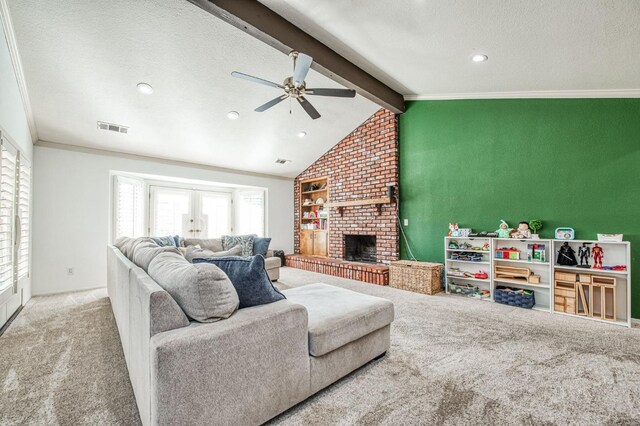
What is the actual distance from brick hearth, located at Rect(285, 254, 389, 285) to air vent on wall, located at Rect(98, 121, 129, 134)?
13.9ft

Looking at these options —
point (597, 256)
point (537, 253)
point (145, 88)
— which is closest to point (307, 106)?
point (145, 88)

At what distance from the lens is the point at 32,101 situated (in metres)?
3.69

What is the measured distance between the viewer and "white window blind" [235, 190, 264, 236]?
7336 mm

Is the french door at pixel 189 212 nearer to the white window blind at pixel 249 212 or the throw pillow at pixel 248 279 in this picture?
the white window blind at pixel 249 212

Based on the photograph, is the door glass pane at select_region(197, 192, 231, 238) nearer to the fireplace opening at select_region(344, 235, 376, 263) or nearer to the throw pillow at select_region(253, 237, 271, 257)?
the throw pillow at select_region(253, 237, 271, 257)

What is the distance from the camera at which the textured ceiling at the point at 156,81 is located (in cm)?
Result: 282

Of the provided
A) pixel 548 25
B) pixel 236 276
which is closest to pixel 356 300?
pixel 236 276

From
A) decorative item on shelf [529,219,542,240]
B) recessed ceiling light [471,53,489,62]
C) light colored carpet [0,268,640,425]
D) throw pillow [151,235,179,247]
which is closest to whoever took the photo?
light colored carpet [0,268,640,425]

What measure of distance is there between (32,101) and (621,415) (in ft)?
21.0

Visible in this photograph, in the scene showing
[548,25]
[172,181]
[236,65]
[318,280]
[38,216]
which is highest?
[236,65]

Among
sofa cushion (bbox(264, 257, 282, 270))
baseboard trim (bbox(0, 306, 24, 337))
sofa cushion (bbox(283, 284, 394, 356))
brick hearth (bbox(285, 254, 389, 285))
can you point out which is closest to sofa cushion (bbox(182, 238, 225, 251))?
sofa cushion (bbox(264, 257, 282, 270))

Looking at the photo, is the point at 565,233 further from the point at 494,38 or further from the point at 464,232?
the point at 494,38

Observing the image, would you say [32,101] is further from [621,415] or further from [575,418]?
[621,415]

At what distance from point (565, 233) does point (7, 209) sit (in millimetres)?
6334
